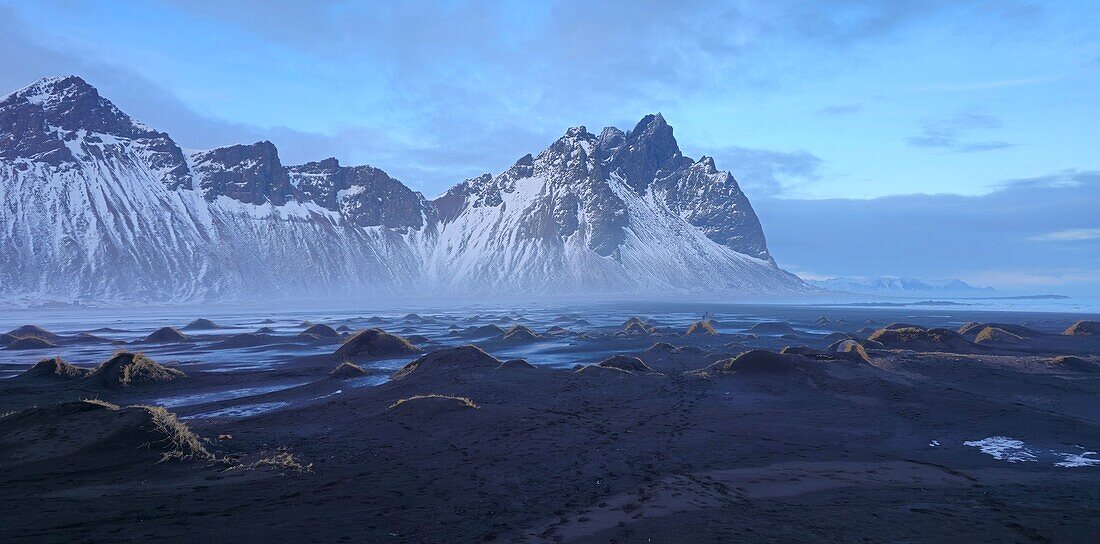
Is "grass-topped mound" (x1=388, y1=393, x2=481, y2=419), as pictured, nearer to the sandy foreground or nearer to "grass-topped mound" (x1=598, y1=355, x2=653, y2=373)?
the sandy foreground

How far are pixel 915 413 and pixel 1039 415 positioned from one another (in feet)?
13.6

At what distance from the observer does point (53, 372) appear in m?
30.0

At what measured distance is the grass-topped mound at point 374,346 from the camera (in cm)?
4375

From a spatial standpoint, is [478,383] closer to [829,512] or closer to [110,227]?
[829,512]

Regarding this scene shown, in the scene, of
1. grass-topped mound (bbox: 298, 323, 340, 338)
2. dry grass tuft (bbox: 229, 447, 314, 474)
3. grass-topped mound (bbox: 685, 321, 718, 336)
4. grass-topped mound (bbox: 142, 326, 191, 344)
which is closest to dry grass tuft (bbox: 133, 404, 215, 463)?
dry grass tuft (bbox: 229, 447, 314, 474)

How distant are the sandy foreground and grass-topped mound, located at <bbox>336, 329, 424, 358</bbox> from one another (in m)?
12.9

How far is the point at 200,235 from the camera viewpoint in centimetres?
18450

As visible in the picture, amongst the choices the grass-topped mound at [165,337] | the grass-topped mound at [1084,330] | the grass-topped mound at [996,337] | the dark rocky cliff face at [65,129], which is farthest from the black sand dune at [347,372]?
the dark rocky cliff face at [65,129]

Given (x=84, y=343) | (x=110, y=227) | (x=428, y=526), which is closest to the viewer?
(x=428, y=526)

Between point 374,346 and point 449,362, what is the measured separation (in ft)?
41.6

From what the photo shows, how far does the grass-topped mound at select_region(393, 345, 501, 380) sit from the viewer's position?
32.5m

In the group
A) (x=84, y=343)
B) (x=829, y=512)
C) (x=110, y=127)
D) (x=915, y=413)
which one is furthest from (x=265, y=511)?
(x=110, y=127)

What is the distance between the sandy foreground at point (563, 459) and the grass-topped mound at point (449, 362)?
1.65 meters

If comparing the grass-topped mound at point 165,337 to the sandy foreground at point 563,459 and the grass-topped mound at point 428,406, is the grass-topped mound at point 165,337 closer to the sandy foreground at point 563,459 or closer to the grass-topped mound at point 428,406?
the sandy foreground at point 563,459
